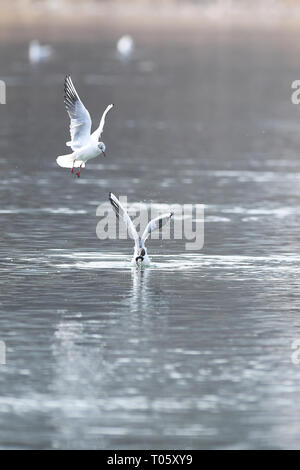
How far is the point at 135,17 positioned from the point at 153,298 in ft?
372

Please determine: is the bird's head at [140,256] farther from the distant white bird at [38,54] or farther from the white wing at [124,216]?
the distant white bird at [38,54]

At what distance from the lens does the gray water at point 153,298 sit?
17219mm

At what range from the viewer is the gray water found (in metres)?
17.2

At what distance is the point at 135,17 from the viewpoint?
13500 centimetres

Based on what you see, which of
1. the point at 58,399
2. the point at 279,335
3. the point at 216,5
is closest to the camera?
the point at 58,399

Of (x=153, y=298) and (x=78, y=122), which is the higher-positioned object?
(x=78, y=122)

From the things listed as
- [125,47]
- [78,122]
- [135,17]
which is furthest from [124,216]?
[135,17]

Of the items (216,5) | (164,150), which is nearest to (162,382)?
(164,150)

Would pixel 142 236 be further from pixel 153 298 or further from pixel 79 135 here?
pixel 79 135

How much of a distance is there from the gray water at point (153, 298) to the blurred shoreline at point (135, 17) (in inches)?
2174

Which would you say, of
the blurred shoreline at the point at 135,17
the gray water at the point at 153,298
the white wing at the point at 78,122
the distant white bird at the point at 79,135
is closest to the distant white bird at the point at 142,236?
the gray water at the point at 153,298
